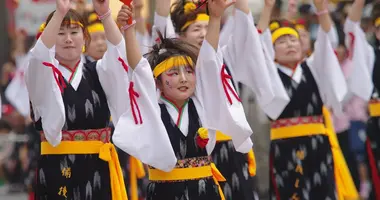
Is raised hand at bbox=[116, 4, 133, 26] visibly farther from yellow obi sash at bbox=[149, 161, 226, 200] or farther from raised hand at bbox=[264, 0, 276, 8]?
raised hand at bbox=[264, 0, 276, 8]

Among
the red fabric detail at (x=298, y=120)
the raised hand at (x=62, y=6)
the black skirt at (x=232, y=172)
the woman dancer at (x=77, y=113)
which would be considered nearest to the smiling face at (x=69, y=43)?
the woman dancer at (x=77, y=113)

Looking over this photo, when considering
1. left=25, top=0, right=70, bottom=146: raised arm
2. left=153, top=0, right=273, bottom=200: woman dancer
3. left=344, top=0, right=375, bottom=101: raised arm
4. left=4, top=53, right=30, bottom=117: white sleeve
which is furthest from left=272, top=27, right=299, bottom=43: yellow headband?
left=4, top=53, right=30, bottom=117: white sleeve

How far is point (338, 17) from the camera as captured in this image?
11.4 metres

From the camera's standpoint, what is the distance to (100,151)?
607 cm

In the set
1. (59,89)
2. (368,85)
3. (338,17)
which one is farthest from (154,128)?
(338,17)

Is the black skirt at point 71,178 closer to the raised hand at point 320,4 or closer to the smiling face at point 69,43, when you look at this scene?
the smiling face at point 69,43

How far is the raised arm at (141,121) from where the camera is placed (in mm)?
5504

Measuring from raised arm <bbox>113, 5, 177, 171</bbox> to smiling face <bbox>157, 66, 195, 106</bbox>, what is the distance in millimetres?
136

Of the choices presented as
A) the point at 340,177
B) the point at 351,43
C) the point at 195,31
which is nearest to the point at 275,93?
the point at 195,31

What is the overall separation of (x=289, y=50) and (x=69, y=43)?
215 centimetres

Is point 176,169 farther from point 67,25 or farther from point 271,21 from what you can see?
point 271,21

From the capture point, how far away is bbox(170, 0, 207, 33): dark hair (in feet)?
23.8

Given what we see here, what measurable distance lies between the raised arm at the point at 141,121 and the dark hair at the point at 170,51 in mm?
232

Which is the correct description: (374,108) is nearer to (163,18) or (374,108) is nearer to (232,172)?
(232,172)
